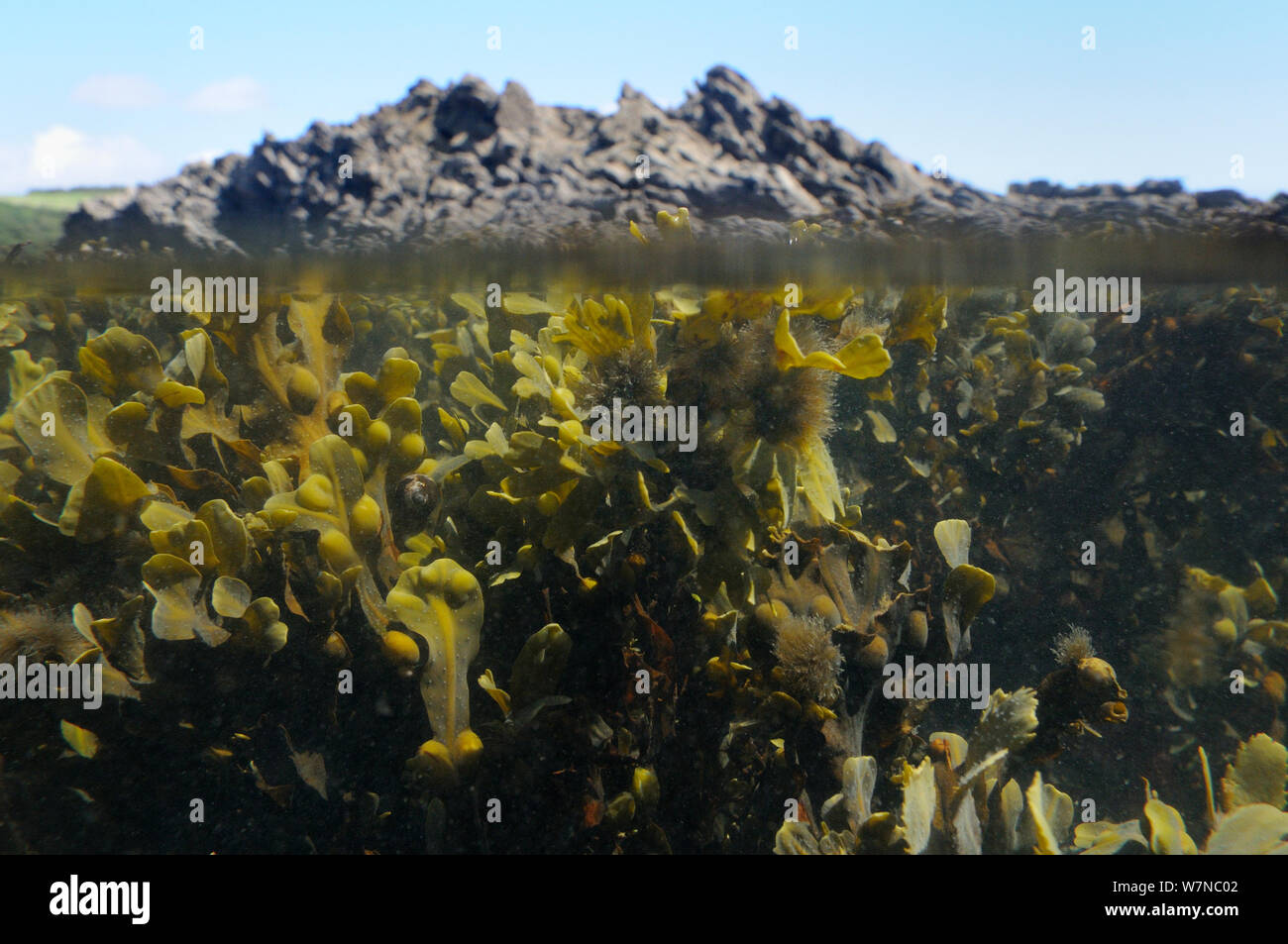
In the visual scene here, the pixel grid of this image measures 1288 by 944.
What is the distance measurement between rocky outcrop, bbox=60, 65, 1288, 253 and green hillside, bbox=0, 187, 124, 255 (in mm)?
40

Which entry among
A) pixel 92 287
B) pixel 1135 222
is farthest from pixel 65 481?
pixel 1135 222

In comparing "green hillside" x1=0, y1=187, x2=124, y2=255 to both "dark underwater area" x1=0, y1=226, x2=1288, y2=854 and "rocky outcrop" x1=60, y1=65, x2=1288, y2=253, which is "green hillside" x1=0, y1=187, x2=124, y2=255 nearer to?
"rocky outcrop" x1=60, y1=65, x2=1288, y2=253

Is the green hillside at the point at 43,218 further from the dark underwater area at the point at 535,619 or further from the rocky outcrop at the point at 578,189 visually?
the dark underwater area at the point at 535,619

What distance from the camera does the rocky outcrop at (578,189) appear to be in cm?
221

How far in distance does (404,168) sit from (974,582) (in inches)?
463

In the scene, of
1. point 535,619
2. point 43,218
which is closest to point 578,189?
point 43,218

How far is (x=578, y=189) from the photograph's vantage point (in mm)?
3117

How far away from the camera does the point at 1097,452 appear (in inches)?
80.0

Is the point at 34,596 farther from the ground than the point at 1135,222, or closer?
closer

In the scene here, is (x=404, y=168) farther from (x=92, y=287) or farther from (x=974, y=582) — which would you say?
(x=974, y=582)

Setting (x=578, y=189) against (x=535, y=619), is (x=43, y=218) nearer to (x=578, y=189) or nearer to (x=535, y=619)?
(x=578, y=189)

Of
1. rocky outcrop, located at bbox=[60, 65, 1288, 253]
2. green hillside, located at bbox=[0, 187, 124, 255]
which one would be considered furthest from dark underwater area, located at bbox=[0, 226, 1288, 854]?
green hillside, located at bbox=[0, 187, 124, 255]

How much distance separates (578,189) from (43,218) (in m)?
1.92

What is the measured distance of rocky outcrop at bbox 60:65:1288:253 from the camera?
2.21 metres
